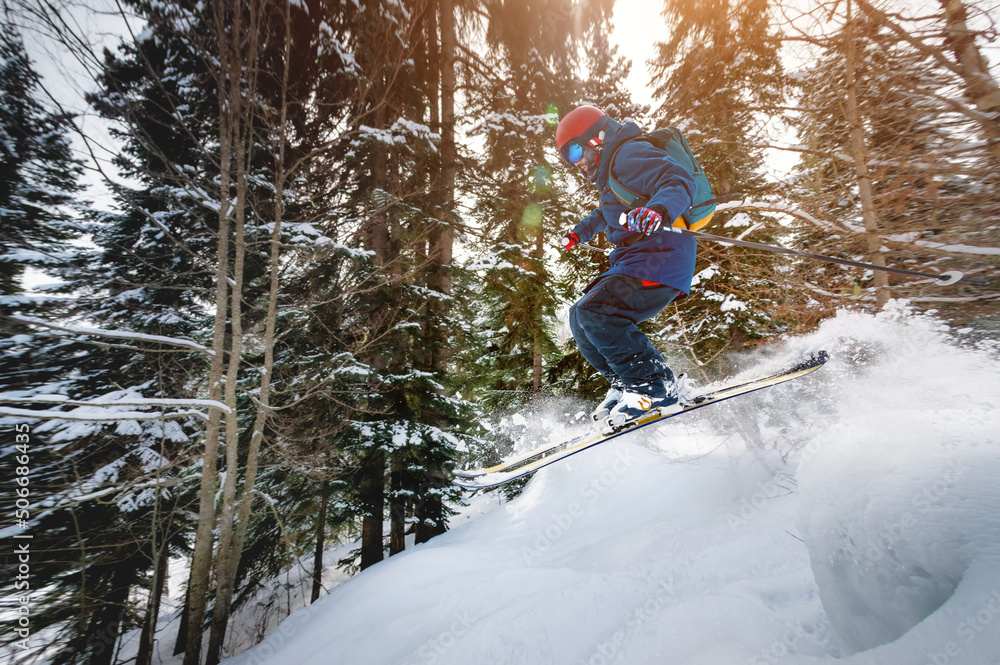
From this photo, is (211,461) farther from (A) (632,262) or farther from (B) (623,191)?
(B) (623,191)

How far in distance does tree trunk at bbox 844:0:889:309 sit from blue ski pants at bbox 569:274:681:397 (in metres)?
2.91

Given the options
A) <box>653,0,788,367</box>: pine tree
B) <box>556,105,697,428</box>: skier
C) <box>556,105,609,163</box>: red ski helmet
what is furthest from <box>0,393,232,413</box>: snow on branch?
<box>653,0,788,367</box>: pine tree

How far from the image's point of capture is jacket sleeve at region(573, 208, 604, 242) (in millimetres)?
3637

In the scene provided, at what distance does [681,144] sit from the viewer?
9.53 feet

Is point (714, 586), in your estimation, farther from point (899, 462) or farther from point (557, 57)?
point (557, 57)

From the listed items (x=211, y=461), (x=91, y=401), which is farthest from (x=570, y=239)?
(x=211, y=461)

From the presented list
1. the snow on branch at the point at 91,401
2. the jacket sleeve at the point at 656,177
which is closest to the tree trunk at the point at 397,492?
the snow on branch at the point at 91,401

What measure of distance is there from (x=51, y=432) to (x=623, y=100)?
13809 millimetres

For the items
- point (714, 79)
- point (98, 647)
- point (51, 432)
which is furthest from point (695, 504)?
point (98, 647)

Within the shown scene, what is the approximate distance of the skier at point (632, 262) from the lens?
2725mm

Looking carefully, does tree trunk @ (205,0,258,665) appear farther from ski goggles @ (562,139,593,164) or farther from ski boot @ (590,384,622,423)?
ski boot @ (590,384,622,423)

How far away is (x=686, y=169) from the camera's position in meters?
2.77

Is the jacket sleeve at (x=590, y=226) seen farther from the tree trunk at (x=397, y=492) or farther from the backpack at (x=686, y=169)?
the tree trunk at (x=397, y=492)

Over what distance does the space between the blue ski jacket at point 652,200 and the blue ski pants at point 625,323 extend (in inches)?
4.9
